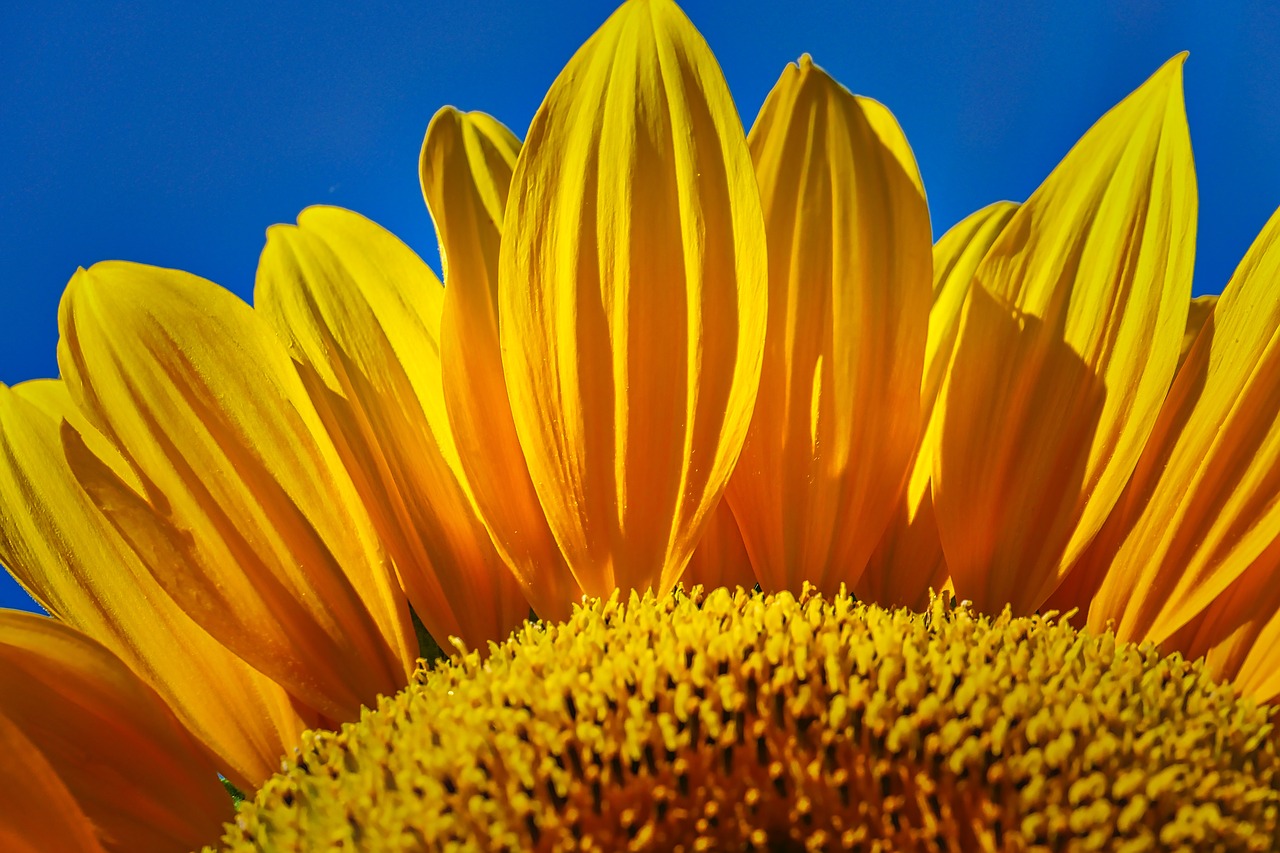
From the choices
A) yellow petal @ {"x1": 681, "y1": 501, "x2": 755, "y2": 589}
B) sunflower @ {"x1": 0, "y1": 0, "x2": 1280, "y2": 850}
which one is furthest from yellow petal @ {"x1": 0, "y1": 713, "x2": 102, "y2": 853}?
yellow petal @ {"x1": 681, "y1": 501, "x2": 755, "y2": 589}

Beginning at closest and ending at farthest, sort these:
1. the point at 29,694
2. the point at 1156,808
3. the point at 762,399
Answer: the point at 1156,808 → the point at 29,694 → the point at 762,399

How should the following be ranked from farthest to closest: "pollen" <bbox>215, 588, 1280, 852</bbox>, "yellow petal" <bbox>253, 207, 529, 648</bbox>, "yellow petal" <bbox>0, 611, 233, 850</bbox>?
"yellow petal" <bbox>253, 207, 529, 648</bbox>, "yellow petal" <bbox>0, 611, 233, 850</bbox>, "pollen" <bbox>215, 588, 1280, 852</bbox>

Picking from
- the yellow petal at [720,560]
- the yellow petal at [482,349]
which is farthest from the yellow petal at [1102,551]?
the yellow petal at [482,349]

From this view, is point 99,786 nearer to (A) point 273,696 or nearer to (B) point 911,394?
(A) point 273,696

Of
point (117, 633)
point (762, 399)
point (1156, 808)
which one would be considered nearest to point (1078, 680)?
point (1156, 808)

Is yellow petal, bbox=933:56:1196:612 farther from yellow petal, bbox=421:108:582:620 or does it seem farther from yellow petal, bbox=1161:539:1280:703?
yellow petal, bbox=421:108:582:620

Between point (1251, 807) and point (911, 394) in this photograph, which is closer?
point (1251, 807)
